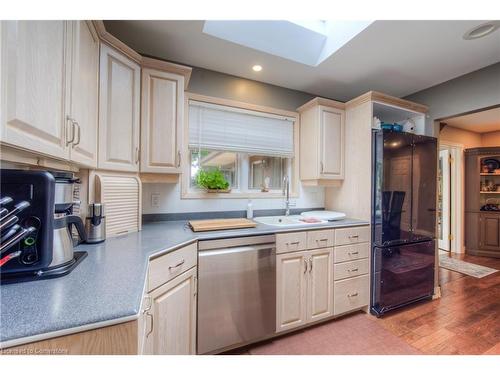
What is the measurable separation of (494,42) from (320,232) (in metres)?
2.06

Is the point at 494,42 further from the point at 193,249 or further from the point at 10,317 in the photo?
the point at 10,317

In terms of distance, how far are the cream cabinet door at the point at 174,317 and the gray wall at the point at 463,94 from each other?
3020mm

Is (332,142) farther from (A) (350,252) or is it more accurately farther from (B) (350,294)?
(B) (350,294)

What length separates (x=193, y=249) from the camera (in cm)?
139

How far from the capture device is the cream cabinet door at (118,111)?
134 cm

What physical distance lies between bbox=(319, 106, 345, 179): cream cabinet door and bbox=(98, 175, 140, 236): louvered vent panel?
6.00 feet

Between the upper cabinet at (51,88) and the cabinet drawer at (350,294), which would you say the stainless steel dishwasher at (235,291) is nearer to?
the cabinet drawer at (350,294)

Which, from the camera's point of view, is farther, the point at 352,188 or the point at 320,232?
the point at 352,188

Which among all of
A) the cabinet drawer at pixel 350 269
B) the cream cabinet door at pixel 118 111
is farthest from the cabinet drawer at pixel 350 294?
the cream cabinet door at pixel 118 111

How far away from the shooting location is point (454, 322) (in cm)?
195
